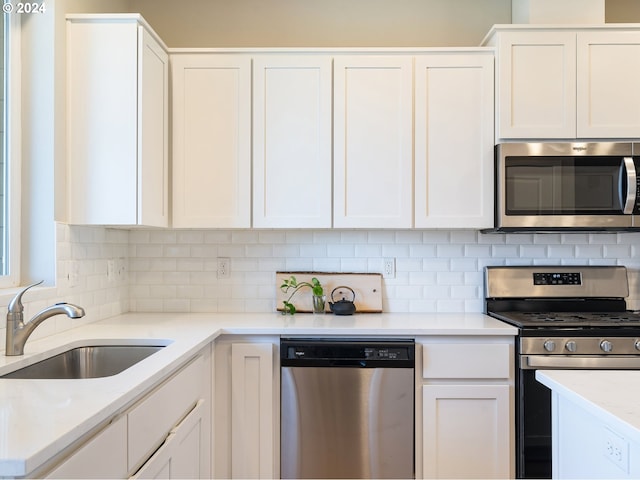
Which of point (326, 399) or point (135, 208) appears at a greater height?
point (135, 208)

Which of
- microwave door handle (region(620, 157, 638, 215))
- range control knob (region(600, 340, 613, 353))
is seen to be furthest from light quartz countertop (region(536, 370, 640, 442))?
microwave door handle (region(620, 157, 638, 215))

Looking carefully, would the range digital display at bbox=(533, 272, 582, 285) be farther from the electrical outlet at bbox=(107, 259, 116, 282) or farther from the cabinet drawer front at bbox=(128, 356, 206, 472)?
the electrical outlet at bbox=(107, 259, 116, 282)

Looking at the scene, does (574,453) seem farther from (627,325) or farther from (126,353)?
(126,353)

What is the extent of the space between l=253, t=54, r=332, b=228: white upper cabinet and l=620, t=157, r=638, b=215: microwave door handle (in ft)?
4.84

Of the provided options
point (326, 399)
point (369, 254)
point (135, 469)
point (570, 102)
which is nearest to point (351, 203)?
point (369, 254)

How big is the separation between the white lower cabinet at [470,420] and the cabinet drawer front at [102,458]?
1399 mm

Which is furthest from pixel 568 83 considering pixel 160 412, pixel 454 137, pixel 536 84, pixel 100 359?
pixel 100 359

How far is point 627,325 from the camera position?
7.17 feet

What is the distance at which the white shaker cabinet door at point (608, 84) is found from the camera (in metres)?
2.41

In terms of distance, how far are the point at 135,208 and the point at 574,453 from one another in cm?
188

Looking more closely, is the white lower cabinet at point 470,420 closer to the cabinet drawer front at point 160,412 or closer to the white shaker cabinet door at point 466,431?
the white shaker cabinet door at point 466,431

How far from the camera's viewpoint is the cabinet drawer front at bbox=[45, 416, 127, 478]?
0.98m

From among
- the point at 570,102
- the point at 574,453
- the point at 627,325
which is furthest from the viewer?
the point at 570,102

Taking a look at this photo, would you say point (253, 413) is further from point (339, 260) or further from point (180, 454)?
point (339, 260)
